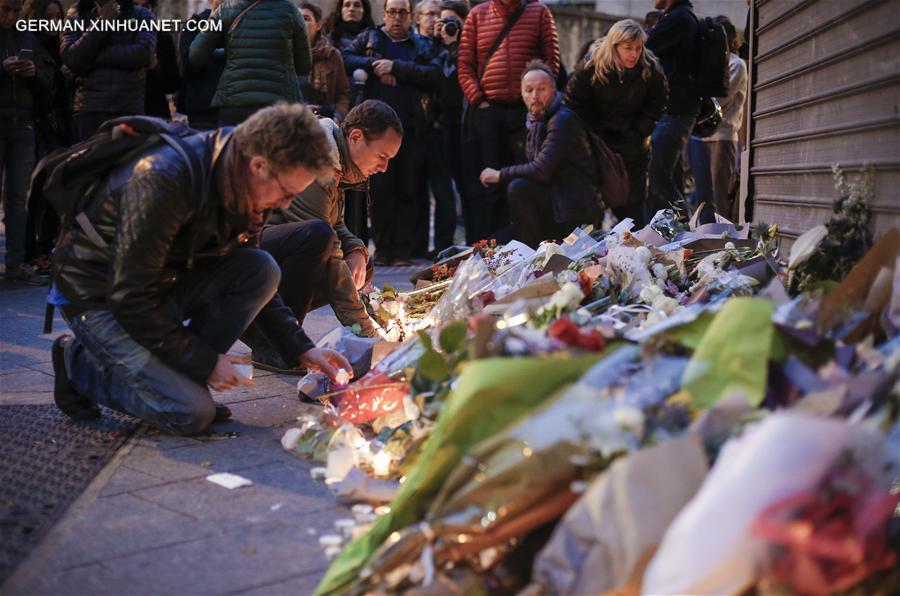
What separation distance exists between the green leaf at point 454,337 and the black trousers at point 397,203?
249 inches

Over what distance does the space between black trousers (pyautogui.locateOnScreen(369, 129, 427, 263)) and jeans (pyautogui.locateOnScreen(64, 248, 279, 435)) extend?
5254mm

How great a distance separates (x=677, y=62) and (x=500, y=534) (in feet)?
21.0

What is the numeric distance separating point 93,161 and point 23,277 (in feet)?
16.0

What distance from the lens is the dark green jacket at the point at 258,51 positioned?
7715mm

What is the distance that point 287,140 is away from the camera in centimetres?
368

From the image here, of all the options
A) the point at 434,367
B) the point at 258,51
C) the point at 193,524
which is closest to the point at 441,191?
the point at 258,51

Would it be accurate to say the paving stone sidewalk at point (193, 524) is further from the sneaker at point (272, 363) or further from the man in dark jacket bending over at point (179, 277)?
the sneaker at point (272, 363)

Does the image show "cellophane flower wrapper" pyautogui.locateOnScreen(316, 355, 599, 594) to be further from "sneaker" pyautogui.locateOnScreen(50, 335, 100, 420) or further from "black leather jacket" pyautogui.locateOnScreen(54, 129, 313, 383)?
"sneaker" pyautogui.locateOnScreen(50, 335, 100, 420)

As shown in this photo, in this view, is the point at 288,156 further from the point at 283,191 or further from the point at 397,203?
the point at 397,203

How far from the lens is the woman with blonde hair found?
7637 millimetres

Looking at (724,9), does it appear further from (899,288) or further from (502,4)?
(899,288)

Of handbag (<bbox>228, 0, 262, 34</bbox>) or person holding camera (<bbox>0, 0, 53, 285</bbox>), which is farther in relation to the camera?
person holding camera (<bbox>0, 0, 53, 285</bbox>)

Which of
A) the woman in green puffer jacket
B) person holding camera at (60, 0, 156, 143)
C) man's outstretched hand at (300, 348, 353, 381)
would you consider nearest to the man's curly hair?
man's outstretched hand at (300, 348, 353, 381)

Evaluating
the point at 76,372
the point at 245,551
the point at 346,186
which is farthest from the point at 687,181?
the point at 245,551
